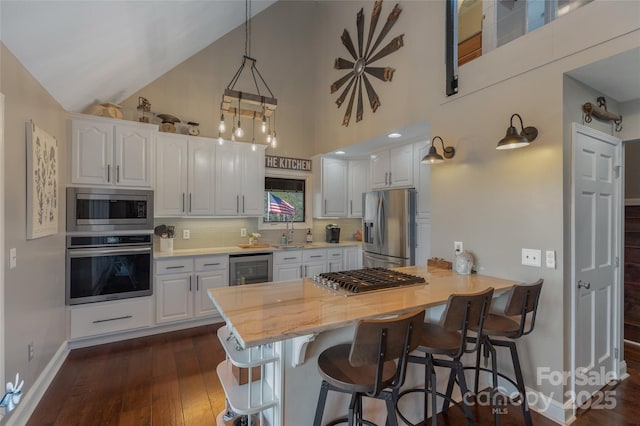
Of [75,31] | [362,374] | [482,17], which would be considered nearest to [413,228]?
[482,17]

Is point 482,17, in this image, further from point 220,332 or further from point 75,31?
point 220,332

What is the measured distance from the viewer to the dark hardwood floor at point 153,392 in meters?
2.04

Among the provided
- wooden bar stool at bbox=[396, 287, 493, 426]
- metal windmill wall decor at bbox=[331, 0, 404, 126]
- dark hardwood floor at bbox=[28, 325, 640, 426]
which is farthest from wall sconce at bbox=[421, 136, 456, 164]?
dark hardwood floor at bbox=[28, 325, 640, 426]

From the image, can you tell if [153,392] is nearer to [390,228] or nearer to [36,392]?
[36,392]

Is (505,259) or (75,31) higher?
(75,31)

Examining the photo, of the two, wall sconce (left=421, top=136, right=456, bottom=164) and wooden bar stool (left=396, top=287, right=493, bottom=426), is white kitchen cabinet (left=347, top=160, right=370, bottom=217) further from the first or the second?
wooden bar stool (left=396, top=287, right=493, bottom=426)

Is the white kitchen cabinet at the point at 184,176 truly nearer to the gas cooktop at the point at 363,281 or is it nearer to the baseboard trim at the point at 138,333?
the baseboard trim at the point at 138,333

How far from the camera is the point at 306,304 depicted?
1.65 metres

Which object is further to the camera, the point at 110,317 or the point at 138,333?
the point at 138,333

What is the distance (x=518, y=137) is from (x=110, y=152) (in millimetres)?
3815

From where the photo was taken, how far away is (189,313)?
3572 millimetres

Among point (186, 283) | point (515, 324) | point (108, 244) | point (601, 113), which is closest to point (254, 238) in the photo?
point (186, 283)

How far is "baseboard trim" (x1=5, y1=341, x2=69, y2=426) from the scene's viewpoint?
1.89 m

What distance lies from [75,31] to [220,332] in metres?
2.20
